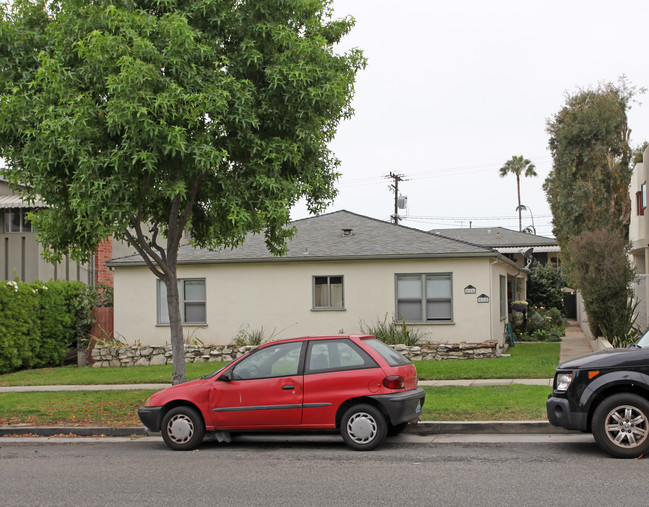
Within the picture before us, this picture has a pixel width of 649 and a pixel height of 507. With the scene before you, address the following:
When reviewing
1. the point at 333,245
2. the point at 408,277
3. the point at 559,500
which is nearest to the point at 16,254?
the point at 333,245

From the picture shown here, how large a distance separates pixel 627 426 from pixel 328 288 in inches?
519

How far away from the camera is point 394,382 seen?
8.99 m

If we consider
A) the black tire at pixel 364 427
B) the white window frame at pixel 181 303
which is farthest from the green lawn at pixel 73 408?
the white window frame at pixel 181 303

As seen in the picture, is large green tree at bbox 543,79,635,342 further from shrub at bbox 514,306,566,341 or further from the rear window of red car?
the rear window of red car

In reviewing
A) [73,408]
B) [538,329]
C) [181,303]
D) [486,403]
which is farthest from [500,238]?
[73,408]

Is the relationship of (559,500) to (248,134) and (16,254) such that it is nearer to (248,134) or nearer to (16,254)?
(248,134)

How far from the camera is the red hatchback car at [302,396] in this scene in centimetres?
895

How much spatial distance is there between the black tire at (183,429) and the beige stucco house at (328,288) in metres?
11.0

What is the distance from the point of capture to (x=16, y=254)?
80.1ft

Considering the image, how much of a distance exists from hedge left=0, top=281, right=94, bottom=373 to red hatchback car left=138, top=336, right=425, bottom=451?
435 inches

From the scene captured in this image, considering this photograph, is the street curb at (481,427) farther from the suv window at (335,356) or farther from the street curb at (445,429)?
the suv window at (335,356)

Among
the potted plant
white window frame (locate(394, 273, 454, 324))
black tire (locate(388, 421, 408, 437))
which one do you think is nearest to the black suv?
black tire (locate(388, 421, 408, 437))

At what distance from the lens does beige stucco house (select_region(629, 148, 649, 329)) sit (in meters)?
19.1

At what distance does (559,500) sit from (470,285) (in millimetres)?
13417
